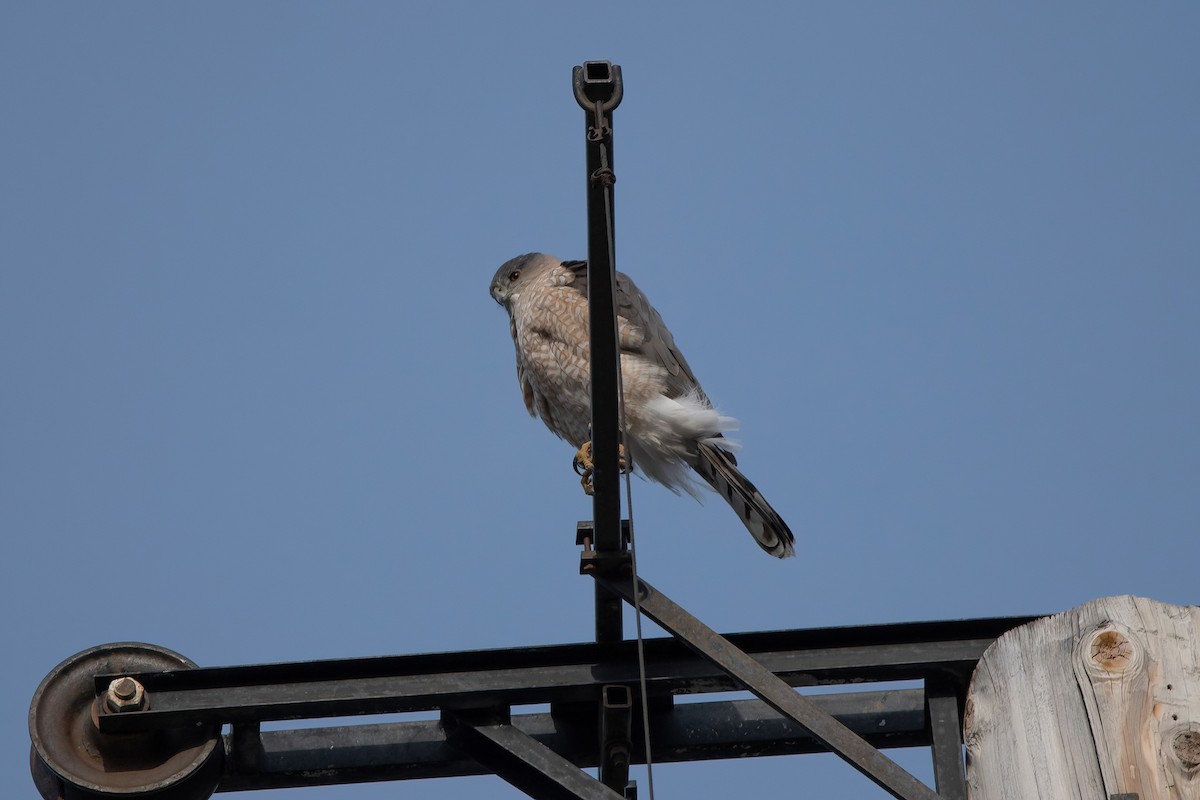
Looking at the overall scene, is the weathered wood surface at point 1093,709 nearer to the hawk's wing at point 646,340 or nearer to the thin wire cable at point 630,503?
the thin wire cable at point 630,503

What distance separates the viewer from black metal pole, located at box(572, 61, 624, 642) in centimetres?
278

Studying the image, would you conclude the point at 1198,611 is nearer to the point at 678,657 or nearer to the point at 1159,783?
A: the point at 1159,783

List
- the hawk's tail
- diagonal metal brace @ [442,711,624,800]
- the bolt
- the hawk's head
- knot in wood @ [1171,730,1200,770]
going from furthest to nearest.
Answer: the hawk's head → the hawk's tail → the bolt → diagonal metal brace @ [442,711,624,800] → knot in wood @ [1171,730,1200,770]

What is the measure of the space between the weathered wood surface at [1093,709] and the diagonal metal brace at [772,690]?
25cm

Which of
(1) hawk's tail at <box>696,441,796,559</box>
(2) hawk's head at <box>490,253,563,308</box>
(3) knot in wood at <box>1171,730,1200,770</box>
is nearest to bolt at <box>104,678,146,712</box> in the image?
(3) knot in wood at <box>1171,730,1200,770</box>

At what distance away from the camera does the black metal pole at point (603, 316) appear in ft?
9.13

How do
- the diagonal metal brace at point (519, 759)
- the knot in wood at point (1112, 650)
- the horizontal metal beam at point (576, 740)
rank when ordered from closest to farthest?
the knot in wood at point (1112, 650), the diagonal metal brace at point (519, 759), the horizontal metal beam at point (576, 740)

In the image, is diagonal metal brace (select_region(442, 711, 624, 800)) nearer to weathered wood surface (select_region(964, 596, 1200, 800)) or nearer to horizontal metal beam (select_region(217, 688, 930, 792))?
horizontal metal beam (select_region(217, 688, 930, 792))

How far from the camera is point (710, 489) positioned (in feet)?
17.7

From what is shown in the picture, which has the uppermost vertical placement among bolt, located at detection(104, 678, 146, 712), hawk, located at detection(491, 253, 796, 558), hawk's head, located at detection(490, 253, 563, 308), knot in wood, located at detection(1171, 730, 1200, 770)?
hawk's head, located at detection(490, 253, 563, 308)

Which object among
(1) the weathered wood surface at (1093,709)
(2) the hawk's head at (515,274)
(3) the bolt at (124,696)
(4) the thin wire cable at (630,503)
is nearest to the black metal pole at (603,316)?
(4) the thin wire cable at (630,503)

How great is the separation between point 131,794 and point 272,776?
32 centimetres

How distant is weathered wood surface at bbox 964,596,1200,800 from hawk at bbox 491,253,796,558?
8.48 feet

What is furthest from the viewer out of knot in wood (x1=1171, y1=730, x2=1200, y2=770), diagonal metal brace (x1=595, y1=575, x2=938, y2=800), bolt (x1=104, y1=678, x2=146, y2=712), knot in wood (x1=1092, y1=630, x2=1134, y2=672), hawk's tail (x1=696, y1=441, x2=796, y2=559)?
hawk's tail (x1=696, y1=441, x2=796, y2=559)
